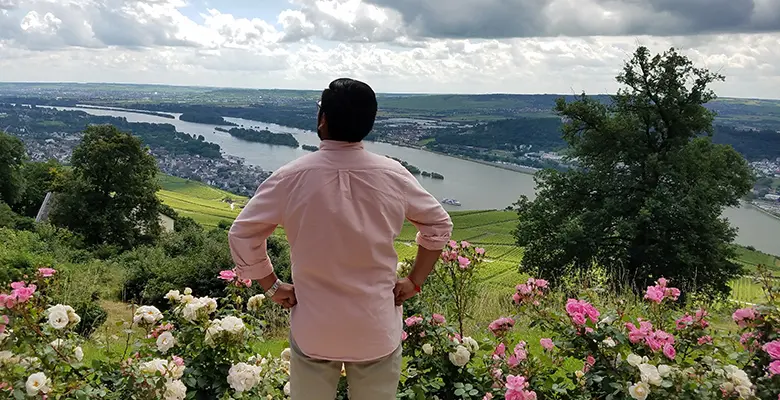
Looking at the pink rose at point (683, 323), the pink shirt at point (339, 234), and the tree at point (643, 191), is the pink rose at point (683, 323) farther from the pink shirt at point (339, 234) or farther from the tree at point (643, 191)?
the tree at point (643, 191)

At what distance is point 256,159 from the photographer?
5512 cm

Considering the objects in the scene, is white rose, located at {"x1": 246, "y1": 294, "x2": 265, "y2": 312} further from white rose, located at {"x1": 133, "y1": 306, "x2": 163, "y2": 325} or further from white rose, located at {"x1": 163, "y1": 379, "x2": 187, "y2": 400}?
white rose, located at {"x1": 163, "y1": 379, "x2": 187, "y2": 400}

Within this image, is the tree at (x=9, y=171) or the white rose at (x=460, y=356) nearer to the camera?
the white rose at (x=460, y=356)

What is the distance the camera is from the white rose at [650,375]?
208cm

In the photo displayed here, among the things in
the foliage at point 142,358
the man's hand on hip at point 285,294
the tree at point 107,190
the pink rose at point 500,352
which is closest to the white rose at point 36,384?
the foliage at point 142,358

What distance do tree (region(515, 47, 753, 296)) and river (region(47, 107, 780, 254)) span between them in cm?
1383

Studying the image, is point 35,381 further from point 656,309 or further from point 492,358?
point 656,309

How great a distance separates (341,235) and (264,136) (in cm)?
6058

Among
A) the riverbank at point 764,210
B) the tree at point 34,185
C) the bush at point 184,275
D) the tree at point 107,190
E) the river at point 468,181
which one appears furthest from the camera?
the riverbank at point 764,210

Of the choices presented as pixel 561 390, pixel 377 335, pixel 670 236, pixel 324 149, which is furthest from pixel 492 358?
pixel 670 236

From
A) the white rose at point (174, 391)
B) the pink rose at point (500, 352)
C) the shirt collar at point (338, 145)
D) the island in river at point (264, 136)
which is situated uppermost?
the shirt collar at point (338, 145)

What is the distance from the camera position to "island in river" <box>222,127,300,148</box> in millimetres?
49625

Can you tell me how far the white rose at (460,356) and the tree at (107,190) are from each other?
74.2 ft

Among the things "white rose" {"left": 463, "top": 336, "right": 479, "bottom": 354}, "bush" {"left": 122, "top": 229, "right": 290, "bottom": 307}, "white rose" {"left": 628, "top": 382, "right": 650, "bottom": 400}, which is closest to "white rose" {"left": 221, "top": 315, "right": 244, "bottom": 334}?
"white rose" {"left": 463, "top": 336, "right": 479, "bottom": 354}
